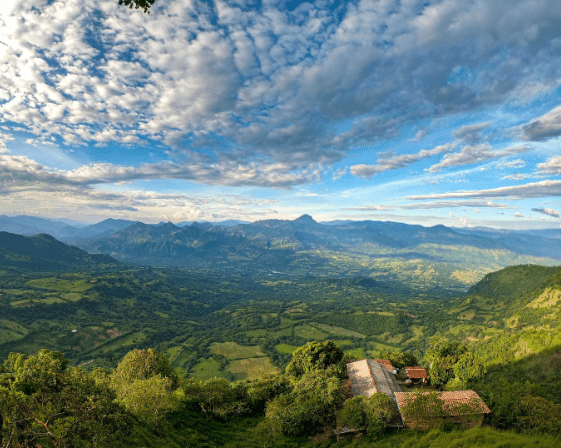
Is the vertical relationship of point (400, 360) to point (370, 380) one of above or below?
below

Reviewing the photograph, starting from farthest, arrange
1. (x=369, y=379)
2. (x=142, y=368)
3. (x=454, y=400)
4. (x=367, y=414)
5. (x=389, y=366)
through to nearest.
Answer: (x=389, y=366), (x=142, y=368), (x=369, y=379), (x=367, y=414), (x=454, y=400)

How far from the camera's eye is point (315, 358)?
68250 mm

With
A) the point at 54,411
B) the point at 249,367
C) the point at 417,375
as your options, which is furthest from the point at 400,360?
the point at 249,367

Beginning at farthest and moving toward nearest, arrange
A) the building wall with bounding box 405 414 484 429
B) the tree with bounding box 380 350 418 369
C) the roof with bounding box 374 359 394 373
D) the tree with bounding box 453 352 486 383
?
the tree with bounding box 380 350 418 369 < the roof with bounding box 374 359 394 373 < the tree with bounding box 453 352 486 383 < the building wall with bounding box 405 414 484 429

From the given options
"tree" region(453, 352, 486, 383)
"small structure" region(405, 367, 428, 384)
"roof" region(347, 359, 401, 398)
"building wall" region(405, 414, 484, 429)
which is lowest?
"small structure" region(405, 367, 428, 384)

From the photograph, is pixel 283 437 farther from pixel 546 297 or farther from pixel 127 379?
pixel 546 297

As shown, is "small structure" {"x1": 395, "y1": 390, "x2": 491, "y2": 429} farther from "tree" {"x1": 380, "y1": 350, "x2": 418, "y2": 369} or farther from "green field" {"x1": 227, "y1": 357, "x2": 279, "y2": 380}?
"green field" {"x1": 227, "y1": 357, "x2": 279, "y2": 380}

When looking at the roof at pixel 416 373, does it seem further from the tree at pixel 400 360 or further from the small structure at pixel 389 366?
the tree at pixel 400 360

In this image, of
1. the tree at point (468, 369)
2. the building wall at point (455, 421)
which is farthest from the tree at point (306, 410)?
the tree at point (468, 369)

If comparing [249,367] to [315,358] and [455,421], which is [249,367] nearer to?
[315,358]

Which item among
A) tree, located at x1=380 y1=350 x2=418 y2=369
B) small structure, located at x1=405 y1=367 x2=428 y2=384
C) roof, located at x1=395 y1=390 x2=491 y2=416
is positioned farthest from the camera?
tree, located at x1=380 y1=350 x2=418 y2=369

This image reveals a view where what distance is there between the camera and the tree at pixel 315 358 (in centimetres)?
6638

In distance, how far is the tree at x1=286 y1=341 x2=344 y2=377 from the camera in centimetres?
6638

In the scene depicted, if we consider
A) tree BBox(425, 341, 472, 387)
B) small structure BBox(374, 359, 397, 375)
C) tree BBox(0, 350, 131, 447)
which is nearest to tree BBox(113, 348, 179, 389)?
tree BBox(0, 350, 131, 447)
